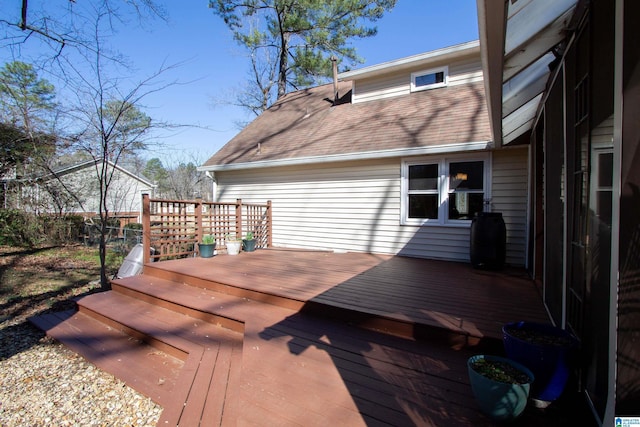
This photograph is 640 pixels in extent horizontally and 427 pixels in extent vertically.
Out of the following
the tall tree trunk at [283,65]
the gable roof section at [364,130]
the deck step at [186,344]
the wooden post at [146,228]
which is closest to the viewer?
the deck step at [186,344]

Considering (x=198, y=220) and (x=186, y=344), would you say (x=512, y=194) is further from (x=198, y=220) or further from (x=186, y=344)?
(x=198, y=220)

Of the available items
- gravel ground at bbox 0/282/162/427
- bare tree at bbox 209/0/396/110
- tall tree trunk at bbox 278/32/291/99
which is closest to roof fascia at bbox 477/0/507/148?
gravel ground at bbox 0/282/162/427

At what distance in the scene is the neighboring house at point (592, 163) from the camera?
121 centimetres

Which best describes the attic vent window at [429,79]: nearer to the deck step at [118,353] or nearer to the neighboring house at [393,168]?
the neighboring house at [393,168]

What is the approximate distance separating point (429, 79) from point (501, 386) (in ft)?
23.7

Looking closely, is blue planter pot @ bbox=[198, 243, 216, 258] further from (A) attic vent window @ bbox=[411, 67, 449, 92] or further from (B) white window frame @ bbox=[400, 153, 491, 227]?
(A) attic vent window @ bbox=[411, 67, 449, 92]

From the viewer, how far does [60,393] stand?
8.34ft

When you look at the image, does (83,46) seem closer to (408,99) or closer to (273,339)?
(273,339)

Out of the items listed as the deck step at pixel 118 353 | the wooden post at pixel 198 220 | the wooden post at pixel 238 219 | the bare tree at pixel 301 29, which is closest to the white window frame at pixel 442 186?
the wooden post at pixel 238 219

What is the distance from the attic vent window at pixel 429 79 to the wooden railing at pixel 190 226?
14.6 feet

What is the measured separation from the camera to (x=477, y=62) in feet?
22.2

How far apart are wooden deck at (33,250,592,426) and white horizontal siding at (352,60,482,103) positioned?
443 cm

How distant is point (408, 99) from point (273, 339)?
6.51m

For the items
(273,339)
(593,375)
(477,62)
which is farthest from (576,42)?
(477,62)
